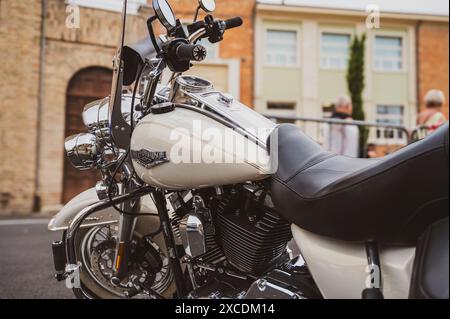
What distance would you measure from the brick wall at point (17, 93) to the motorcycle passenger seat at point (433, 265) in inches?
77.3

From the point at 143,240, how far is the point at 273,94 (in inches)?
512

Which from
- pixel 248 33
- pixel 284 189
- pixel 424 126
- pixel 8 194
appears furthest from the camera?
pixel 248 33

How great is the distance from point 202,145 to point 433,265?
2.33 ft

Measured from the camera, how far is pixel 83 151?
→ 5.65ft

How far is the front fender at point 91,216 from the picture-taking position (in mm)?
1744

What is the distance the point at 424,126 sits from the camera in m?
4.86

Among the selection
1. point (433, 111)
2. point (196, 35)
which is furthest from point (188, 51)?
point (433, 111)

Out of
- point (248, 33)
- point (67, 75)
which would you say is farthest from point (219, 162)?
point (248, 33)

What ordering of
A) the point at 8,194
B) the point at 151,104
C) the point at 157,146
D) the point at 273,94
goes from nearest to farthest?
1. the point at 157,146
2. the point at 151,104
3. the point at 8,194
4. the point at 273,94

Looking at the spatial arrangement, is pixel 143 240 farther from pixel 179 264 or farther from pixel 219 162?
pixel 219 162

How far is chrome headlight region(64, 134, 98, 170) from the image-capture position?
1.72m

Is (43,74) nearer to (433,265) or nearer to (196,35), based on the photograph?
(196,35)

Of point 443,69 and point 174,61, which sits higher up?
point 443,69

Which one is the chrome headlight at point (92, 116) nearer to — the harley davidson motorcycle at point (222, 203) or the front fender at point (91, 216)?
the harley davidson motorcycle at point (222, 203)
